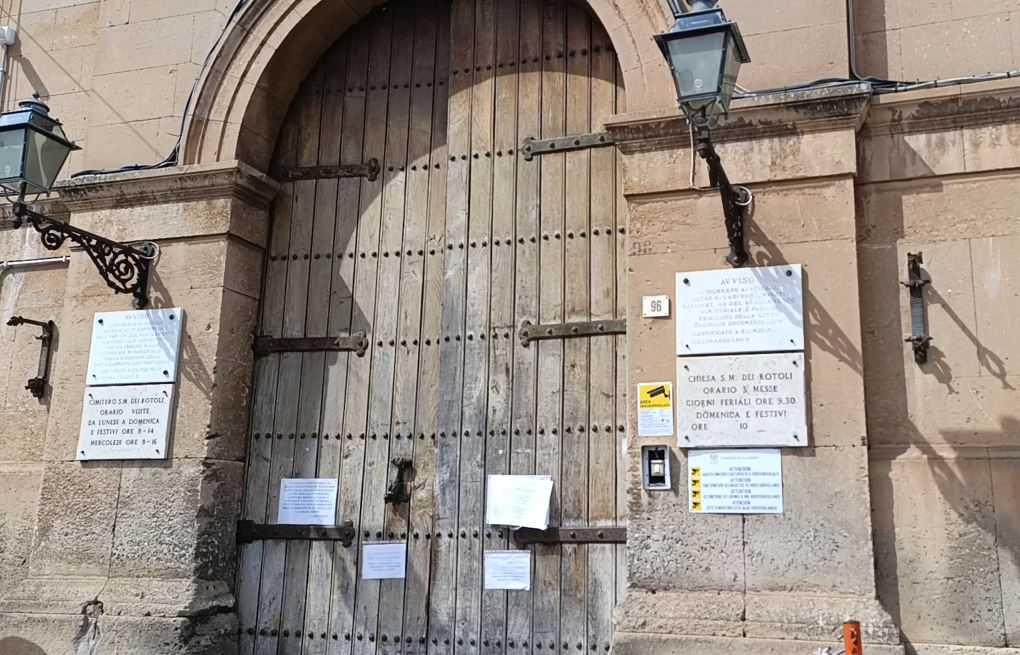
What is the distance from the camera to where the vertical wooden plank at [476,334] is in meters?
4.73

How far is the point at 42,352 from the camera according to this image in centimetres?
553

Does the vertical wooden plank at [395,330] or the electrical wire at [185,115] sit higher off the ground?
the electrical wire at [185,115]

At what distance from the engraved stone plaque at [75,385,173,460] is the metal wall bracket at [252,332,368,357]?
0.50 meters

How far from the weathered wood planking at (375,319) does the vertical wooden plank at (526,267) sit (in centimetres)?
65

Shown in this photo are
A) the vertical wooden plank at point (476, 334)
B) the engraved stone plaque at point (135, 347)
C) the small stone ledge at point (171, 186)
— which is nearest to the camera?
the vertical wooden plank at point (476, 334)

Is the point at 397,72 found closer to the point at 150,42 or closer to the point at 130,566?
the point at 150,42

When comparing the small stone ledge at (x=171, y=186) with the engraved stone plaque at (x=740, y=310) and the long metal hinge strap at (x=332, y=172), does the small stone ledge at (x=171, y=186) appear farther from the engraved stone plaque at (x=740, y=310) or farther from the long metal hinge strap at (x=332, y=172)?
the engraved stone plaque at (x=740, y=310)

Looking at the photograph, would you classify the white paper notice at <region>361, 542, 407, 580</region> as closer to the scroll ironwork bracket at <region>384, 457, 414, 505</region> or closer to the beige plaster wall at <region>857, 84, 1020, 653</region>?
the scroll ironwork bracket at <region>384, 457, 414, 505</region>

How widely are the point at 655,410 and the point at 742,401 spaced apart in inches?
13.6

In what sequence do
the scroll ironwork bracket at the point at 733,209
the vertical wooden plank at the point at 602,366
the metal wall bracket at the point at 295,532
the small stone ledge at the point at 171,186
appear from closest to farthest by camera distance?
the scroll ironwork bracket at the point at 733,209 → the vertical wooden plank at the point at 602,366 → the metal wall bracket at the point at 295,532 → the small stone ledge at the point at 171,186

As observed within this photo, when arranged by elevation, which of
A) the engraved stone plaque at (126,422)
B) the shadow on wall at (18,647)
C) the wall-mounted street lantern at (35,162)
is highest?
the wall-mounted street lantern at (35,162)

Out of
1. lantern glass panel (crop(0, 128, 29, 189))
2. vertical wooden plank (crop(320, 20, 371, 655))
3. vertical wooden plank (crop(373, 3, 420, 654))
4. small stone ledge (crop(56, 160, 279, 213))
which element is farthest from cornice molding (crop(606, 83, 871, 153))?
lantern glass panel (crop(0, 128, 29, 189))

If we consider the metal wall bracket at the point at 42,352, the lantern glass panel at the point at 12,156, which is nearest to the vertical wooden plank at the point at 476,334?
the lantern glass panel at the point at 12,156

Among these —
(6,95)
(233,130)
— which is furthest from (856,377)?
(6,95)
